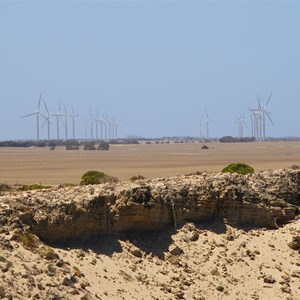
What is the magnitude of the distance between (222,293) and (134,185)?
420cm

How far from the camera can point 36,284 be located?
1803 centimetres

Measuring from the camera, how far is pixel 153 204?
24.1 meters

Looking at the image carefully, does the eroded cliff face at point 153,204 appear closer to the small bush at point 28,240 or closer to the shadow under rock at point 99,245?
the shadow under rock at point 99,245

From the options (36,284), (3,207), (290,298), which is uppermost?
(3,207)

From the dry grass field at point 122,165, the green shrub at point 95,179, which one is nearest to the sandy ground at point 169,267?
the green shrub at point 95,179

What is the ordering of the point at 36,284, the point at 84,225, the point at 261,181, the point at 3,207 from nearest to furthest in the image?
1. the point at 36,284
2. the point at 3,207
3. the point at 84,225
4. the point at 261,181

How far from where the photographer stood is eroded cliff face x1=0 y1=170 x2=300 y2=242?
2114 cm

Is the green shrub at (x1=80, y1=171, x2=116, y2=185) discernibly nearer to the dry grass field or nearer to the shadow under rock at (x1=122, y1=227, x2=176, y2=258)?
the shadow under rock at (x1=122, y1=227, x2=176, y2=258)

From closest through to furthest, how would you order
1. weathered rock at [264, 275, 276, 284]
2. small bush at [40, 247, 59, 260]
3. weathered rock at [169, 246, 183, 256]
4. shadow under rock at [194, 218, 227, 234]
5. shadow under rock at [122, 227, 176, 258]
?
small bush at [40, 247, 59, 260] → shadow under rock at [122, 227, 176, 258] → weathered rock at [169, 246, 183, 256] → weathered rock at [264, 275, 276, 284] → shadow under rock at [194, 218, 227, 234]

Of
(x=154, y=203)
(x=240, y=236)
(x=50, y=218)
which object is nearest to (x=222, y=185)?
(x=240, y=236)

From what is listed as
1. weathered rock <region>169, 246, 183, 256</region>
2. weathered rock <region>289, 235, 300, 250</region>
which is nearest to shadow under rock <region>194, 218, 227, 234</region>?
weathered rock <region>169, 246, 183, 256</region>

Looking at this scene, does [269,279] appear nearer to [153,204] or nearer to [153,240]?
[153,240]

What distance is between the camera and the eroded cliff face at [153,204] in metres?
21.1

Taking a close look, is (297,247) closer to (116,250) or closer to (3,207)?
(116,250)
